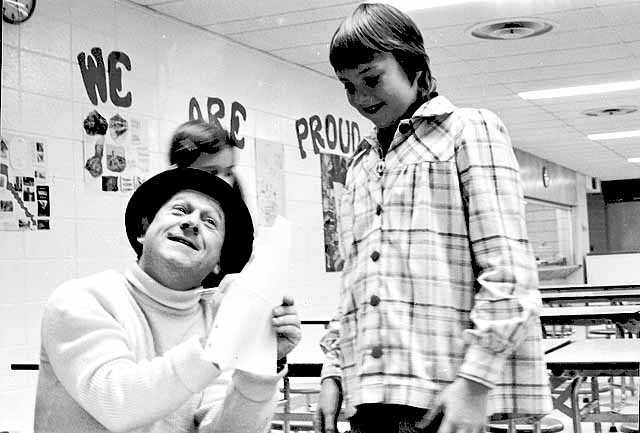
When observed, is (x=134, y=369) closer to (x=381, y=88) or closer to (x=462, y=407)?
(x=462, y=407)

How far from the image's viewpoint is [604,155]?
14484 millimetres

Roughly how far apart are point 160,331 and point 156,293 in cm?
6

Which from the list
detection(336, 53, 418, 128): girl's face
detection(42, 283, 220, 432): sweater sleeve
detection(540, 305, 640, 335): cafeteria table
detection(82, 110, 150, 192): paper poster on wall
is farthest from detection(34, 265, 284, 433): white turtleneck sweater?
detection(540, 305, 640, 335): cafeteria table

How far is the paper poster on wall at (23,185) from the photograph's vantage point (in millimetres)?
4242

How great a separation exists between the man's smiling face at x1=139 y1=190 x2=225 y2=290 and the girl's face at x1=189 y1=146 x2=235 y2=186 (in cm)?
48

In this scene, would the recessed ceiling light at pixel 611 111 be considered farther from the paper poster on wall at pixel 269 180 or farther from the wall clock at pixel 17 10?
the wall clock at pixel 17 10

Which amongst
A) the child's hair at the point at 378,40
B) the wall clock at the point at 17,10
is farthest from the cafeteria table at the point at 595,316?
the child's hair at the point at 378,40

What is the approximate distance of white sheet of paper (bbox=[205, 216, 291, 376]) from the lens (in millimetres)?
1268

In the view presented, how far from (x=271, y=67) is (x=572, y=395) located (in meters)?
3.87

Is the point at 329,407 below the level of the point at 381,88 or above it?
below

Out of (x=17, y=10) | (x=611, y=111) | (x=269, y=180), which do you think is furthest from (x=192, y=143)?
(x=611, y=111)

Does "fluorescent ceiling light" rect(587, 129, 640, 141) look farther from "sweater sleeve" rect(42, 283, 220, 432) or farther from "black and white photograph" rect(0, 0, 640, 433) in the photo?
"sweater sleeve" rect(42, 283, 220, 432)

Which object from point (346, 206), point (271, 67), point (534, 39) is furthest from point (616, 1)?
point (346, 206)

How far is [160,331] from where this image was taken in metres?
1.55
